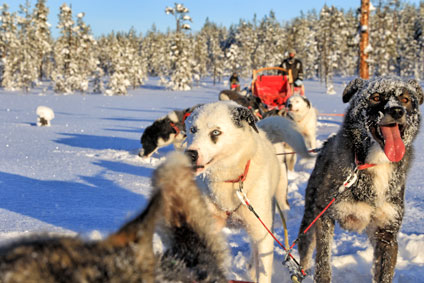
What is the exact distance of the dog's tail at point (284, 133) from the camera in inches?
132

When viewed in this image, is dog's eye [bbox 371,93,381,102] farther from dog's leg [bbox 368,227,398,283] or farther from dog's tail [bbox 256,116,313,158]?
dog's tail [bbox 256,116,313,158]

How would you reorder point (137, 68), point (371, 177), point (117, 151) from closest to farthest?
point (371, 177)
point (117, 151)
point (137, 68)

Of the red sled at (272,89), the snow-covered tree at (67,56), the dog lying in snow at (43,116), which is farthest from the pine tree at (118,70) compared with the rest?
the red sled at (272,89)

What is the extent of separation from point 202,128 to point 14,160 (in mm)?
5473

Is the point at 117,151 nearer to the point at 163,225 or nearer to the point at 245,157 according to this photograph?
the point at 245,157

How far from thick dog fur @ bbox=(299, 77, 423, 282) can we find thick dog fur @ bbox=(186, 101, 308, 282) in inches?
15.2

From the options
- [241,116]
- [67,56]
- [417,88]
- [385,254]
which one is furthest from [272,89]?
[67,56]

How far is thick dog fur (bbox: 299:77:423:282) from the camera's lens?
200 centimetres

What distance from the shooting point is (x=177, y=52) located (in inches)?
1558

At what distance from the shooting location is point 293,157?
6.17 m

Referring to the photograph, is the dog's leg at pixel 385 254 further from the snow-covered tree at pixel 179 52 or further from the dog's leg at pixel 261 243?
the snow-covered tree at pixel 179 52

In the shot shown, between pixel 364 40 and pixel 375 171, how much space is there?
37.8 ft

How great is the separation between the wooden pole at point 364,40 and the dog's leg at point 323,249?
10725mm

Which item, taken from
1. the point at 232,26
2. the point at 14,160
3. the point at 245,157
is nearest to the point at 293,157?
the point at 245,157
